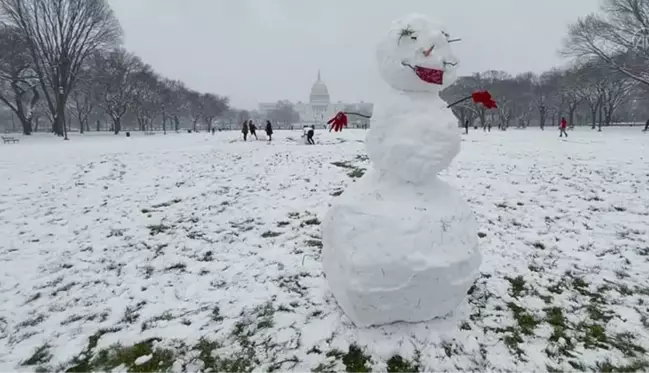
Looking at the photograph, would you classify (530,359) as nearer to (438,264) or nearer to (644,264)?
(438,264)

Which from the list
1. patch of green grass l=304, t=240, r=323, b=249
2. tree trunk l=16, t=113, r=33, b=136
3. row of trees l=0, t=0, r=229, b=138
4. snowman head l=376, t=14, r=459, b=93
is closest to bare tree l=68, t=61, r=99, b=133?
row of trees l=0, t=0, r=229, b=138

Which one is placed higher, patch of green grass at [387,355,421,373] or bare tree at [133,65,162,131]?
bare tree at [133,65,162,131]

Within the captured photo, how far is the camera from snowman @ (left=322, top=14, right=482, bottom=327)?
10.5 ft

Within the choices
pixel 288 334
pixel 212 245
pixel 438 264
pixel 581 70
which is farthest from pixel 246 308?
pixel 581 70

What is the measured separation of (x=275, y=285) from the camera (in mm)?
4836

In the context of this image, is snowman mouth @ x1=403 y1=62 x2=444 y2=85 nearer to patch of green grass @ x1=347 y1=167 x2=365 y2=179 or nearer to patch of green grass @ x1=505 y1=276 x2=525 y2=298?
patch of green grass @ x1=505 y1=276 x2=525 y2=298

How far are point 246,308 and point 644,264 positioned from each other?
608cm

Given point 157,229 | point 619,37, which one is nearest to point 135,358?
point 157,229

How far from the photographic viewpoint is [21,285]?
503 centimetres

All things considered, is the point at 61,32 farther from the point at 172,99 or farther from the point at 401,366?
the point at 401,366

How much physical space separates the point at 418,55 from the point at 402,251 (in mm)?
1930

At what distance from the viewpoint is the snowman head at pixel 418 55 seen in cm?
321

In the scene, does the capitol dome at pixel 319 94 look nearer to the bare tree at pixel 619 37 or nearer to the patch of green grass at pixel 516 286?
the bare tree at pixel 619 37

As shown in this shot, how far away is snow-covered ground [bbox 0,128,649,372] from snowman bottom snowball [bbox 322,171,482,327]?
523 mm
